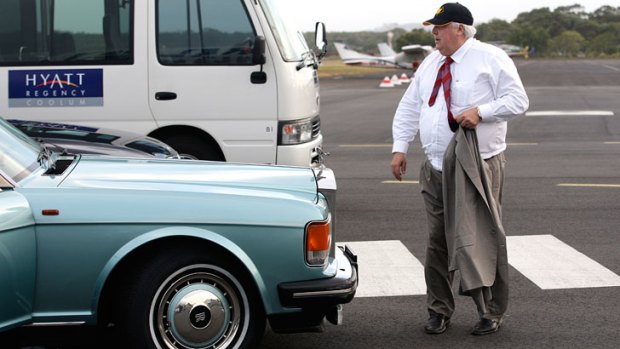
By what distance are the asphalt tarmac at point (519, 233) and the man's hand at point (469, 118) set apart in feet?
4.03

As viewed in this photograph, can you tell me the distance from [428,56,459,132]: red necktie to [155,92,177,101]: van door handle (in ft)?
13.5

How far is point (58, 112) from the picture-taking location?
9.83 metres

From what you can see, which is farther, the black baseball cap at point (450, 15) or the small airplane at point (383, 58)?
the small airplane at point (383, 58)

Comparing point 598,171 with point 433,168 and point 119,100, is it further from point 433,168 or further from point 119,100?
point 433,168

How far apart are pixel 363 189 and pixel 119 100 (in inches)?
135

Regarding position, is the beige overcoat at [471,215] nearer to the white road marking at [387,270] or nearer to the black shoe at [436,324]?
the black shoe at [436,324]

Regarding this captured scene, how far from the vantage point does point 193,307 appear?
199 inches

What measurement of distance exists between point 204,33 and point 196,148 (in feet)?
3.50

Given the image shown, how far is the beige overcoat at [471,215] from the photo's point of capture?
5895mm

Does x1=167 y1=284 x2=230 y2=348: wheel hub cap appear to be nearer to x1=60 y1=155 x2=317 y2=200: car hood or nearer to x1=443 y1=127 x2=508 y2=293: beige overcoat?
x1=60 y1=155 x2=317 y2=200: car hood

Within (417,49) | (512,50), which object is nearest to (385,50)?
(417,49)

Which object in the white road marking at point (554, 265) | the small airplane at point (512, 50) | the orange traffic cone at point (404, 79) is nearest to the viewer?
the white road marking at point (554, 265)

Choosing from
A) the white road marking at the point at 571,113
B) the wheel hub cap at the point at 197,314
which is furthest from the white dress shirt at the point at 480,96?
the white road marking at the point at 571,113

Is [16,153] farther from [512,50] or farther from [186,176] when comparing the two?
[512,50]
